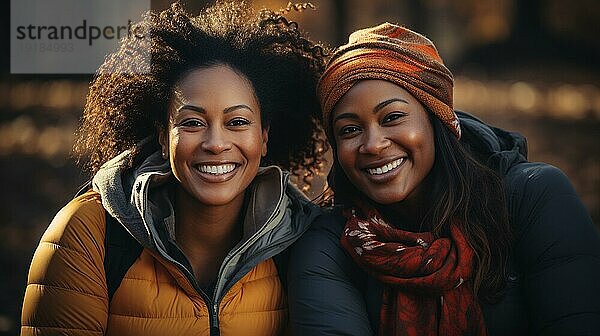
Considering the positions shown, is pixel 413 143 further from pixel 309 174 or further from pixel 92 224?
pixel 92 224

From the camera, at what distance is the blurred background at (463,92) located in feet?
16.0

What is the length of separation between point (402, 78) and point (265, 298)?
0.81 metres

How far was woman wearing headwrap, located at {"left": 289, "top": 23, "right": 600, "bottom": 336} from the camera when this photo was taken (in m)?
2.87

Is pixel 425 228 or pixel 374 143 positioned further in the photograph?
pixel 425 228

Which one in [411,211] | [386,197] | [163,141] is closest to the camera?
[386,197]

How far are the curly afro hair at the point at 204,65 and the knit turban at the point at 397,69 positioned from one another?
31cm

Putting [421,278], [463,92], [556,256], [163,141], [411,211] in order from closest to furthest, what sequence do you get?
[556,256] < [421,278] < [411,211] < [163,141] < [463,92]

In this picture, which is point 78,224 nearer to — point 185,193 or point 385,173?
point 185,193

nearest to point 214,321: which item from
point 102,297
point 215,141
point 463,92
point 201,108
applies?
point 102,297

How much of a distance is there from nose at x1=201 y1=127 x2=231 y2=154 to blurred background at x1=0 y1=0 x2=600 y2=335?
182 cm

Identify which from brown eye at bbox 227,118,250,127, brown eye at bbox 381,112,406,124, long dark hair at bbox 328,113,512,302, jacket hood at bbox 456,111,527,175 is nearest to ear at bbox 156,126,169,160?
brown eye at bbox 227,118,250,127

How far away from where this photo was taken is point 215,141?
304 cm

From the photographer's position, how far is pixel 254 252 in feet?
10.1

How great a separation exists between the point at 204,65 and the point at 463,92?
2086 millimetres
